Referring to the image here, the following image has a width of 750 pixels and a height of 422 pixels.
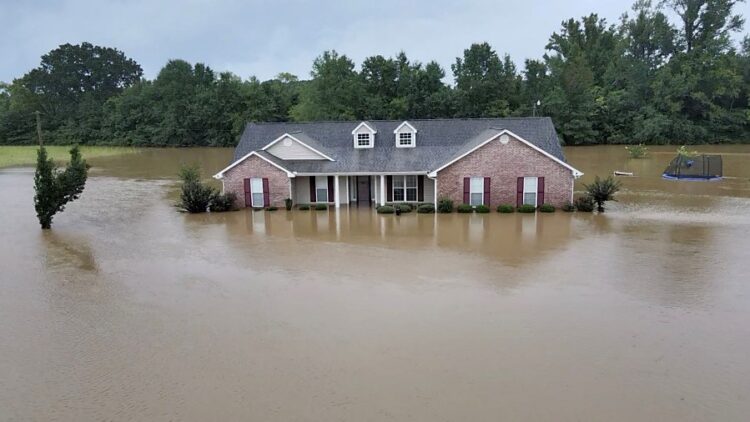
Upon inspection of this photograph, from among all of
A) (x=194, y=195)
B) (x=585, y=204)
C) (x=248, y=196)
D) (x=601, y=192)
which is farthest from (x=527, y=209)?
(x=194, y=195)

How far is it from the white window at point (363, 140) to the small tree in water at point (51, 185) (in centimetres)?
1379

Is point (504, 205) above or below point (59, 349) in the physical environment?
above

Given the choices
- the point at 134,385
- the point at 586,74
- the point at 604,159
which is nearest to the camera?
the point at 134,385

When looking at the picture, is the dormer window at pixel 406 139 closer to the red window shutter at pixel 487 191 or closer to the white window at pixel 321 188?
the white window at pixel 321 188

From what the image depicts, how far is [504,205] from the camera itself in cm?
2694

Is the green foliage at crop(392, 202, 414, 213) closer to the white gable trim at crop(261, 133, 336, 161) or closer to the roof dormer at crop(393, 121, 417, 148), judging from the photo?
the roof dormer at crop(393, 121, 417, 148)

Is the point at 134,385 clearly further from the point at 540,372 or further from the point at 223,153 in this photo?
the point at 223,153

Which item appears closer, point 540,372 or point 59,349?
point 540,372

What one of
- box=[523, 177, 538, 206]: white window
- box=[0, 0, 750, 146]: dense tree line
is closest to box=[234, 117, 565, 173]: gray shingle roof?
box=[523, 177, 538, 206]: white window

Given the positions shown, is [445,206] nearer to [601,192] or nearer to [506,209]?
[506,209]

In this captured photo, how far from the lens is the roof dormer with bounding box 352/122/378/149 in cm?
3019

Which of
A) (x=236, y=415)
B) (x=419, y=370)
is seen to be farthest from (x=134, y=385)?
(x=419, y=370)

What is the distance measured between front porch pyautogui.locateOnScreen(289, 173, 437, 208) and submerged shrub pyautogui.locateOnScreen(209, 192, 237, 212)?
10.2 ft

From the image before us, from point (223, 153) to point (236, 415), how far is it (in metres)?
63.4
